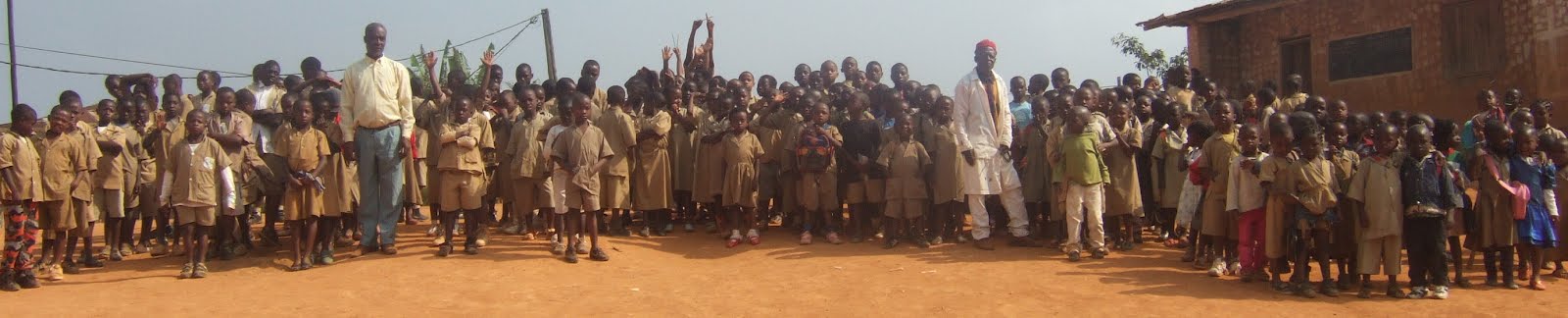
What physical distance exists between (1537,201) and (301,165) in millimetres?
7834

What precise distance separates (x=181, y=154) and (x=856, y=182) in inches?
185

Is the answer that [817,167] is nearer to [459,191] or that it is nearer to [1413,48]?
[459,191]

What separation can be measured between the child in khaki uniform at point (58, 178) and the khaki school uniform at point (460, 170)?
2239 millimetres

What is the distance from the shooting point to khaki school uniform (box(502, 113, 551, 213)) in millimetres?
8023

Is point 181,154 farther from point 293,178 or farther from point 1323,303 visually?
point 1323,303

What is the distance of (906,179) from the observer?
829 cm

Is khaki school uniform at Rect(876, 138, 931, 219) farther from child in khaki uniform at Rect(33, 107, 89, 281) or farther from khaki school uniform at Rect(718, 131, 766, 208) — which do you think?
child in khaki uniform at Rect(33, 107, 89, 281)

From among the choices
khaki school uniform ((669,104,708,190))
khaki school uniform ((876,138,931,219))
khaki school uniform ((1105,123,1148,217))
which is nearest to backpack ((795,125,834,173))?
khaki school uniform ((876,138,931,219))

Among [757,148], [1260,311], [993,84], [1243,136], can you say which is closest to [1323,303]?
[1260,311]

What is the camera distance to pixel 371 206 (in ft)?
25.3

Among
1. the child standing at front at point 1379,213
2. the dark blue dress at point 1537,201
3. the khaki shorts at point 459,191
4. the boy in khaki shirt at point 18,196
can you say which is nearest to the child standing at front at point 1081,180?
the child standing at front at point 1379,213

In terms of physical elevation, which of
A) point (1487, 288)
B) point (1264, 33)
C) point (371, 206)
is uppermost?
point (1264, 33)

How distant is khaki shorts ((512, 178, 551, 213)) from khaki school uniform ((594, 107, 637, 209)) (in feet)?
1.48

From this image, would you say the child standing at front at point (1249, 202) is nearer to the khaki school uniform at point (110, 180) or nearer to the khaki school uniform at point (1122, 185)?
Answer: the khaki school uniform at point (1122, 185)
